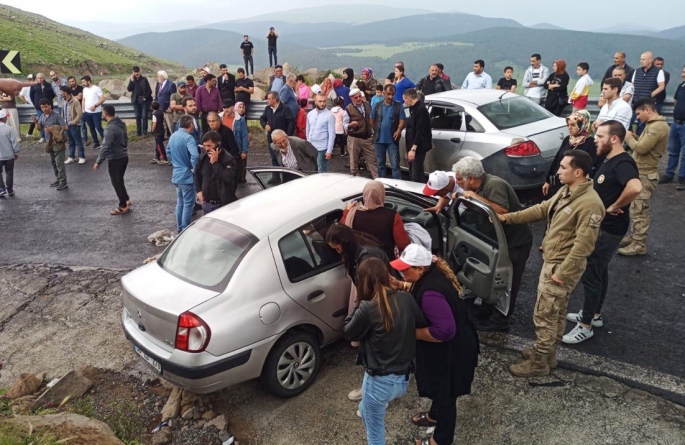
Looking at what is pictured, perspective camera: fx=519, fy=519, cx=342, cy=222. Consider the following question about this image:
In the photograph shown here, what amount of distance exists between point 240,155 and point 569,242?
6762mm

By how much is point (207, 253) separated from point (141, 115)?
11.8m

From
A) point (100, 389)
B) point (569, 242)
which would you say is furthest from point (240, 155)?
point (569, 242)

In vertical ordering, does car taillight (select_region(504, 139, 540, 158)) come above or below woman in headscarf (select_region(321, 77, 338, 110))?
below

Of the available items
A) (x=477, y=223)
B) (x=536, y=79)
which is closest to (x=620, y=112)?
(x=477, y=223)

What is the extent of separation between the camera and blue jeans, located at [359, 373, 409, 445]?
3291 mm

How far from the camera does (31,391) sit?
482 cm

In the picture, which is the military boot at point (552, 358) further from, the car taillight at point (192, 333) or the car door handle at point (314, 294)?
the car taillight at point (192, 333)

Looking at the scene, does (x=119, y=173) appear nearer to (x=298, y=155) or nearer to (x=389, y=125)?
(x=298, y=155)

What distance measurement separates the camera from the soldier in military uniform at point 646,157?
6.22 m

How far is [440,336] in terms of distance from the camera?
3.23 metres

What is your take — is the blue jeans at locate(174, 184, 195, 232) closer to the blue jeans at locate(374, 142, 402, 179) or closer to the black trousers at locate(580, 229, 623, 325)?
the blue jeans at locate(374, 142, 402, 179)

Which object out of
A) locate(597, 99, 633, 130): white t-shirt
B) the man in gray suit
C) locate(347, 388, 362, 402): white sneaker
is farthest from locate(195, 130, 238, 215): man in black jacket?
locate(597, 99, 633, 130): white t-shirt

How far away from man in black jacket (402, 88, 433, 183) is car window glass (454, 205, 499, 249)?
11.8 feet

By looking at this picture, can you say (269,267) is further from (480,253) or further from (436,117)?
(436,117)
